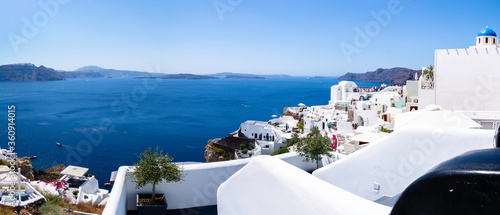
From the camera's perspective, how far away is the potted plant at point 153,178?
4.99 meters

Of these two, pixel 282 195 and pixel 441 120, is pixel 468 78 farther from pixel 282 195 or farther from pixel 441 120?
pixel 282 195

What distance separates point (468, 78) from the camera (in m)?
17.2

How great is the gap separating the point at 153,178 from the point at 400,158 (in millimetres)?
3389

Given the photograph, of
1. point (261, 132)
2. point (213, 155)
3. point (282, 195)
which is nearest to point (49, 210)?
point (282, 195)

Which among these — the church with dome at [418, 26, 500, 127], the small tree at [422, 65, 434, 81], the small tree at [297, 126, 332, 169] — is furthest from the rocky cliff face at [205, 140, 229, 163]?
the small tree at [297, 126, 332, 169]

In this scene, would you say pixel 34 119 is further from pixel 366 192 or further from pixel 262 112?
pixel 366 192

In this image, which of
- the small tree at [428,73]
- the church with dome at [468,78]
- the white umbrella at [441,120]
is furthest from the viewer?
the small tree at [428,73]

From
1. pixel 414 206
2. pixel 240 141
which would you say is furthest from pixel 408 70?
pixel 414 206

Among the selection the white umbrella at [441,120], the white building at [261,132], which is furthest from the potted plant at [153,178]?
the white building at [261,132]

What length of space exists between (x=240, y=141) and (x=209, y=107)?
4340 cm

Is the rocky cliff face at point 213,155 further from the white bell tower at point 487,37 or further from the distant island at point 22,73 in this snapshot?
the distant island at point 22,73

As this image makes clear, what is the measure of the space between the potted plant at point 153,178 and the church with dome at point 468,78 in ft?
52.0

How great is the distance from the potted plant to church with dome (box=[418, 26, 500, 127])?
15844 mm

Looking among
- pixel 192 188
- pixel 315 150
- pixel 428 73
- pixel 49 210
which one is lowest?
pixel 49 210
